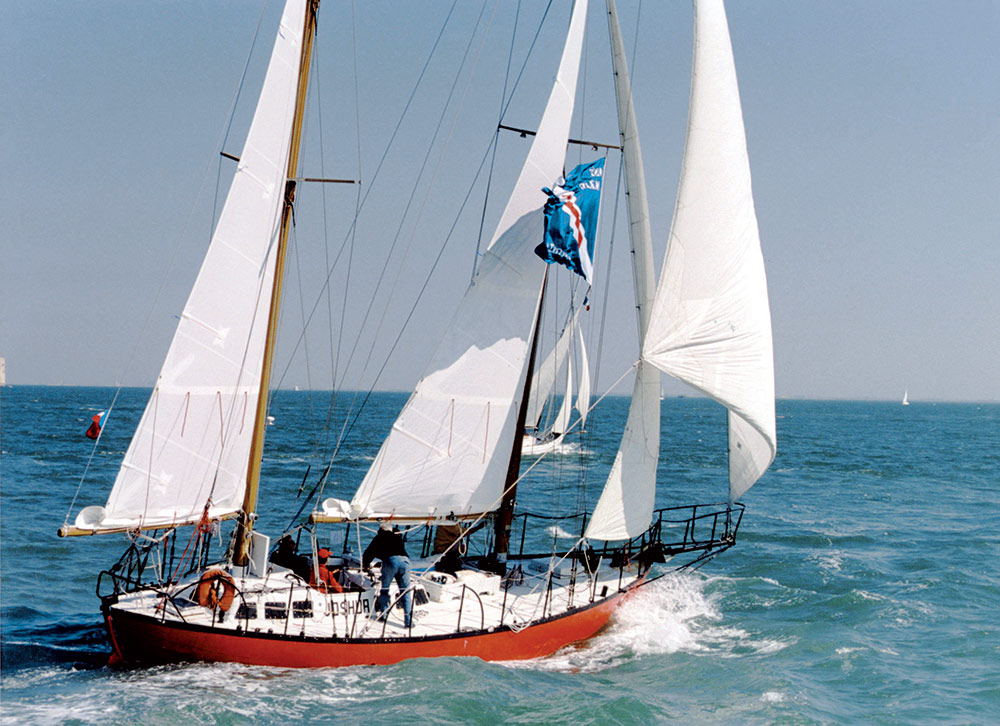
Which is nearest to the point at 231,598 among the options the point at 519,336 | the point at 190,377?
the point at 190,377

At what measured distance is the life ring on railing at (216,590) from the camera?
13023 millimetres

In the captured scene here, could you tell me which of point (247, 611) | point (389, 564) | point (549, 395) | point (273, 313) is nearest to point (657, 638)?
point (389, 564)

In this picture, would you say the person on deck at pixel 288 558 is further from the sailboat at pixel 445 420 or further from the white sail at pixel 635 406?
the white sail at pixel 635 406

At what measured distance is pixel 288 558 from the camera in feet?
52.3

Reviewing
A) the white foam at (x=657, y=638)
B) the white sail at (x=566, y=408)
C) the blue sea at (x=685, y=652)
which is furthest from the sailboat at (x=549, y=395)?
the white foam at (x=657, y=638)

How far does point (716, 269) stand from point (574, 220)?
2.71m

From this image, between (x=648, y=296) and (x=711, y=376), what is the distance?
7.99 feet

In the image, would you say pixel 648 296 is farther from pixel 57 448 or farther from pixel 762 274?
pixel 57 448

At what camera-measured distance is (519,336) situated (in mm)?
16219

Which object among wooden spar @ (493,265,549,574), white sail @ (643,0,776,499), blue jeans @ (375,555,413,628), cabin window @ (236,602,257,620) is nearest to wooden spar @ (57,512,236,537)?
cabin window @ (236,602,257,620)

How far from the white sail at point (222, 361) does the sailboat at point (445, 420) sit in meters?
0.03

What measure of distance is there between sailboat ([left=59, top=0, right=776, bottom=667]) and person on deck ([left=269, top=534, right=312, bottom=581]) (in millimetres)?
379

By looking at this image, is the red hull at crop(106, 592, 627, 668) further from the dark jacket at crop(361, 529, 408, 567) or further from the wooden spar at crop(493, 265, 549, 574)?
the wooden spar at crop(493, 265, 549, 574)

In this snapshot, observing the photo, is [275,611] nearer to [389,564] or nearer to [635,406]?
[389,564]
